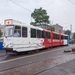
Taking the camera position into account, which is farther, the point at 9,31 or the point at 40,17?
the point at 40,17

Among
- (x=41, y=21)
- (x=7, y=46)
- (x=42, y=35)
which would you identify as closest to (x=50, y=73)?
(x=7, y=46)

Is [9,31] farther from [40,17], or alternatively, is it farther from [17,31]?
[40,17]

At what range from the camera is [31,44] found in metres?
17.0

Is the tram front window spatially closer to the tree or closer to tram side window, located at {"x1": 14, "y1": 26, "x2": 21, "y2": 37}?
tram side window, located at {"x1": 14, "y1": 26, "x2": 21, "y2": 37}

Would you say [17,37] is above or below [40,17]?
below

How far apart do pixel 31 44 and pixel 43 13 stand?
126 ft

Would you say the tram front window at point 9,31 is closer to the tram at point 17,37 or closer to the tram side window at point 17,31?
the tram at point 17,37

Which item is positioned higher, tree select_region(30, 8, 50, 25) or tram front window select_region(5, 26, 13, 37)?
tree select_region(30, 8, 50, 25)

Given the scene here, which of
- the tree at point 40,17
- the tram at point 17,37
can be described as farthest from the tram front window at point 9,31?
the tree at point 40,17

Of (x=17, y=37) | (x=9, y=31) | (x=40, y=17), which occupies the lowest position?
(x=17, y=37)

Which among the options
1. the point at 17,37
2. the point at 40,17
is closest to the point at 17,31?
the point at 17,37

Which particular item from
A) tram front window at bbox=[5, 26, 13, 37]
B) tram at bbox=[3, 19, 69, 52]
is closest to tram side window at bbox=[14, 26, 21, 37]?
tram at bbox=[3, 19, 69, 52]

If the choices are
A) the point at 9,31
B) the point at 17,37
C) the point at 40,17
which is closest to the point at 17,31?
the point at 17,37

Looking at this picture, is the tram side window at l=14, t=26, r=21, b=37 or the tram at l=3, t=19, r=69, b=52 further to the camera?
the tram side window at l=14, t=26, r=21, b=37
